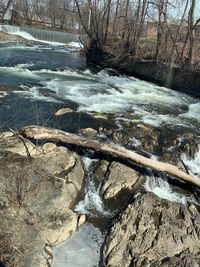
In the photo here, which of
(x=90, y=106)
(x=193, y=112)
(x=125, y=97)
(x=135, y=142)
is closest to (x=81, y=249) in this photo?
(x=135, y=142)

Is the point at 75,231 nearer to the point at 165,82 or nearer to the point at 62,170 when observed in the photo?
the point at 62,170

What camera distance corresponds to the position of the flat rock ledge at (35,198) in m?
6.01

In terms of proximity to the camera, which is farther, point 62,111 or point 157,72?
point 157,72

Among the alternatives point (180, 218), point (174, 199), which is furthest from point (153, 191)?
point (180, 218)

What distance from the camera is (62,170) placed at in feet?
25.9

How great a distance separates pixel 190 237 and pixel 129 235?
94cm

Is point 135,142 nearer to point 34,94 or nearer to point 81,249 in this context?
point 81,249

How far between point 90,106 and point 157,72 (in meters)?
6.61

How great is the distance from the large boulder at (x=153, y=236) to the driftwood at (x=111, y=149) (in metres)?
0.84

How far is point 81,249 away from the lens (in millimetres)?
6441

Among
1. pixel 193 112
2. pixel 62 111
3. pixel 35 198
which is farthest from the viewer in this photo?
pixel 193 112

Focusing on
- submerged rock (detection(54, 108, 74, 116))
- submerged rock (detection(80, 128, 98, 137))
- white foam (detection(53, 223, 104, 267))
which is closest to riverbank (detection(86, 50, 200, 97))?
submerged rock (detection(54, 108, 74, 116))

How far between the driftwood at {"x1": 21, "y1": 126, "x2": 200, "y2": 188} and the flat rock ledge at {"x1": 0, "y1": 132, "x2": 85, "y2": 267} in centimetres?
29

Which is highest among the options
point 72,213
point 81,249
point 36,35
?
point 72,213
